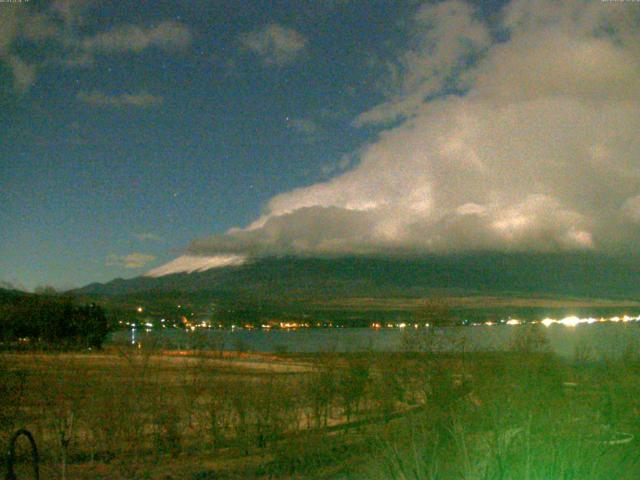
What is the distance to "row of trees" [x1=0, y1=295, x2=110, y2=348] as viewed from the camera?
80.1ft

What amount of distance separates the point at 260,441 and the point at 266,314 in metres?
97.4

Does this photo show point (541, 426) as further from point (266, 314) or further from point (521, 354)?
point (266, 314)

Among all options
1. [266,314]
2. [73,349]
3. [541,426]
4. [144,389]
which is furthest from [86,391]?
[266,314]

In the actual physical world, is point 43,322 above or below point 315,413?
above

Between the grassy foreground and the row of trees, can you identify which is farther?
the row of trees

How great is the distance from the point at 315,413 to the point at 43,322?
12.3 m

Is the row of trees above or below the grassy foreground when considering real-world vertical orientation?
above

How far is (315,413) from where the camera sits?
20203 millimetres

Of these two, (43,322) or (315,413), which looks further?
(43,322)

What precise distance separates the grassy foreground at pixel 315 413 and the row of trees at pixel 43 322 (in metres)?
1.97

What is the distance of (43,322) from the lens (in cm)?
2689

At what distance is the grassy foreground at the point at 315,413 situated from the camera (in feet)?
34.0

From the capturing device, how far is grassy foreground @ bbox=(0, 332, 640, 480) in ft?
34.0

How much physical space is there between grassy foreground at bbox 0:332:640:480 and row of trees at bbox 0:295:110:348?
6.45ft
